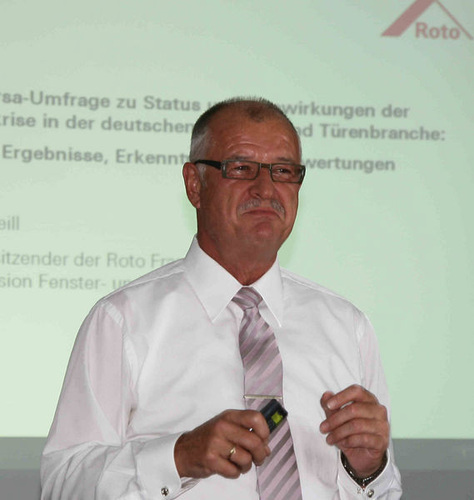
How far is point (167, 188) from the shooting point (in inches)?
140

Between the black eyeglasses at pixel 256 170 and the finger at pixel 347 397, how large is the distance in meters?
0.53

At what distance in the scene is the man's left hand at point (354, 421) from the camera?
6.40 ft

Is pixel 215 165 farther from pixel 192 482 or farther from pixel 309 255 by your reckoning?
pixel 309 255

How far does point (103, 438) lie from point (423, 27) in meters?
2.33

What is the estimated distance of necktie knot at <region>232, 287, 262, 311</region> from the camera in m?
2.28

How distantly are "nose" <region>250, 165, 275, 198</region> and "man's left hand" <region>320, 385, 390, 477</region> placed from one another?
1.63 ft

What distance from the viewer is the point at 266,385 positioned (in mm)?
2172

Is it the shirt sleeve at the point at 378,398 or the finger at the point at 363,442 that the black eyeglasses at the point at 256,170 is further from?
the finger at the point at 363,442

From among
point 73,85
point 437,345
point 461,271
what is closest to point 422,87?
point 461,271

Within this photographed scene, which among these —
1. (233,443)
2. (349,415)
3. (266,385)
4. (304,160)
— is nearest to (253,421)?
(233,443)

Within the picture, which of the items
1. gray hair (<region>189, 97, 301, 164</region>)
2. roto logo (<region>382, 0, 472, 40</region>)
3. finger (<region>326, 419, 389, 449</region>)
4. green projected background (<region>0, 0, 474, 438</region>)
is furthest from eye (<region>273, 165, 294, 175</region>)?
roto logo (<region>382, 0, 472, 40</region>)

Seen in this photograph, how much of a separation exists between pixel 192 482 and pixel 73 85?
195 cm

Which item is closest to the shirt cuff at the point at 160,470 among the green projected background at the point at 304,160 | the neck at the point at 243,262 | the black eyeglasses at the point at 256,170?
the neck at the point at 243,262

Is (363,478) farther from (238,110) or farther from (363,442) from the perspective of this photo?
(238,110)
